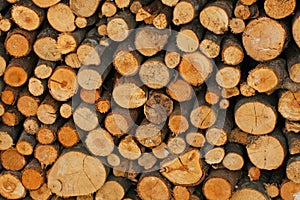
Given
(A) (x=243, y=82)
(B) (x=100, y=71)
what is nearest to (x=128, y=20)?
(B) (x=100, y=71)

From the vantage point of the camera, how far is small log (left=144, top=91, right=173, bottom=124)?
311 centimetres

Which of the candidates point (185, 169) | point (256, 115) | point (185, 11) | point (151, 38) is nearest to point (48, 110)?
point (151, 38)

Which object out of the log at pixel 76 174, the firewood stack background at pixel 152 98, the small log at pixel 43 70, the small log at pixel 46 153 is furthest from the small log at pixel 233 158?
the small log at pixel 43 70

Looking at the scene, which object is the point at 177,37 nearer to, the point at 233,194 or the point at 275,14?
the point at 275,14

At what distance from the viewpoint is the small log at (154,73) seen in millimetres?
3039

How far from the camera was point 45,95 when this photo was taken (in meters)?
3.37

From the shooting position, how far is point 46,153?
3395 mm

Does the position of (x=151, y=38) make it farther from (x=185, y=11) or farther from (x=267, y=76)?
(x=267, y=76)

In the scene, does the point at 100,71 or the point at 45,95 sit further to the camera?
the point at 45,95

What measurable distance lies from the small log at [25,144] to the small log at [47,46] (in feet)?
1.87

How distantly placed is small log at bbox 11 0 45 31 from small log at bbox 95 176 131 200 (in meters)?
1.15

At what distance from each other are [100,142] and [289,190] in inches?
49.2

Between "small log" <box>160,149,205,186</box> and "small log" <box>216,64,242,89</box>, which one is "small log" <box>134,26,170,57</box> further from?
"small log" <box>160,149,205,186</box>

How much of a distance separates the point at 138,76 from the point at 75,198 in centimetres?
104
